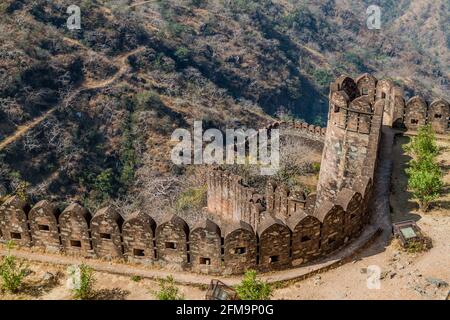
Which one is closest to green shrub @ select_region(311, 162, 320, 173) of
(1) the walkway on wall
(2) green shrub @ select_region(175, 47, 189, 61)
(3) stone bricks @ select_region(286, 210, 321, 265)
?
(1) the walkway on wall

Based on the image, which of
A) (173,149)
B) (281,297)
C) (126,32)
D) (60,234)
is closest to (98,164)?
(173,149)

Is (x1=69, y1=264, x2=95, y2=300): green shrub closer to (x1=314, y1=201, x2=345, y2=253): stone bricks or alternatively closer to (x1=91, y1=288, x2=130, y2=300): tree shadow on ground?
(x1=91, y1=288, x2=130, y2=300): tree shadow on ground

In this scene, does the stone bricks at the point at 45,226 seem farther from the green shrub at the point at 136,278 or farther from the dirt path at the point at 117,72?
the dirt path at the point at 117,72

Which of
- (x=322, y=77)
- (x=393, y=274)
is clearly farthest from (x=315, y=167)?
(x=322, y=77)

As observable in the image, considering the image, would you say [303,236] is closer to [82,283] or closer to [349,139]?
[349,139]

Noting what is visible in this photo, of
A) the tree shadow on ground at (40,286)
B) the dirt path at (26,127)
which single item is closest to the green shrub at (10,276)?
the tree shadow on ground at (40,286)
